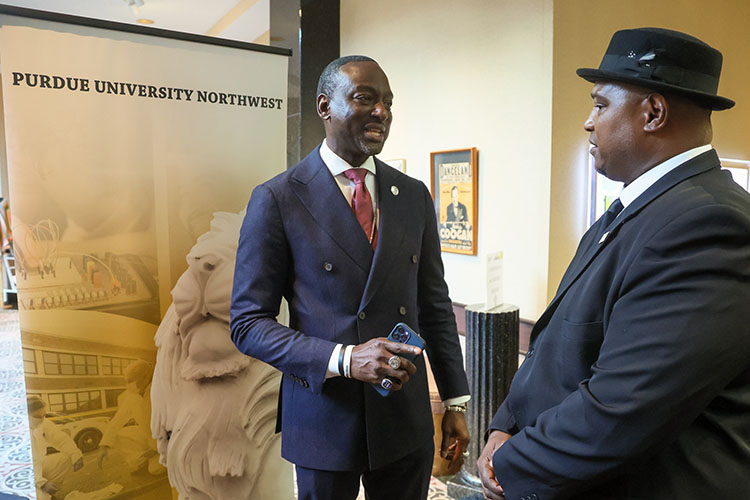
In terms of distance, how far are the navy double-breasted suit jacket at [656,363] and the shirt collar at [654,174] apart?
2 centimetres

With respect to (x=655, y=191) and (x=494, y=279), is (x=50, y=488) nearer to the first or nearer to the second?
(x=655, y=191)

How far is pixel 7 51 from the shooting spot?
1627 mm

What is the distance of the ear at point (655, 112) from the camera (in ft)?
3.41

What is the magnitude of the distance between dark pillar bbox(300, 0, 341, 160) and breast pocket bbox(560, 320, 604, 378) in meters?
1.86

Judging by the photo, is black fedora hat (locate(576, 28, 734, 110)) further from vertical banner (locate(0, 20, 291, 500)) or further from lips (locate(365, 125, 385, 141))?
vertical banner (locate(0, 20, 291, 500))

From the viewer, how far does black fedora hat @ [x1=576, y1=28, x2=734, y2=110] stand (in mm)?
1021

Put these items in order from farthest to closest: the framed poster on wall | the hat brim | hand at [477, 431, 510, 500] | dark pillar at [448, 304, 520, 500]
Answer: the framed poster on wall
dark pillar at [448, 304, 520, 500]
hand at [477, 431, 510, 500]
the hat brim

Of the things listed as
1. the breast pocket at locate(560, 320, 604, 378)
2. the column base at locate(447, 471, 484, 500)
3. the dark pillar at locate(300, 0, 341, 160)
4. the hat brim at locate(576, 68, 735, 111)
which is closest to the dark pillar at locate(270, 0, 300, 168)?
the dark pillar at locate(300, 0, 341, 160)

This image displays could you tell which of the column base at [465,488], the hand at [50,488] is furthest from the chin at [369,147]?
the column base at [465,488]

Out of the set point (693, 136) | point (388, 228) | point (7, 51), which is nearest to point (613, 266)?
point (693, 136)

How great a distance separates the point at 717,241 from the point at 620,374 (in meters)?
0.27

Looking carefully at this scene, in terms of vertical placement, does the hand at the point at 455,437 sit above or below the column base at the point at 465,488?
above

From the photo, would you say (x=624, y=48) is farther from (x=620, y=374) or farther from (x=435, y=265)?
(x=435, y=265)

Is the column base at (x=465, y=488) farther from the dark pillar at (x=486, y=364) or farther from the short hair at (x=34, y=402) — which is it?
the short hair at (x=34, y=402)
